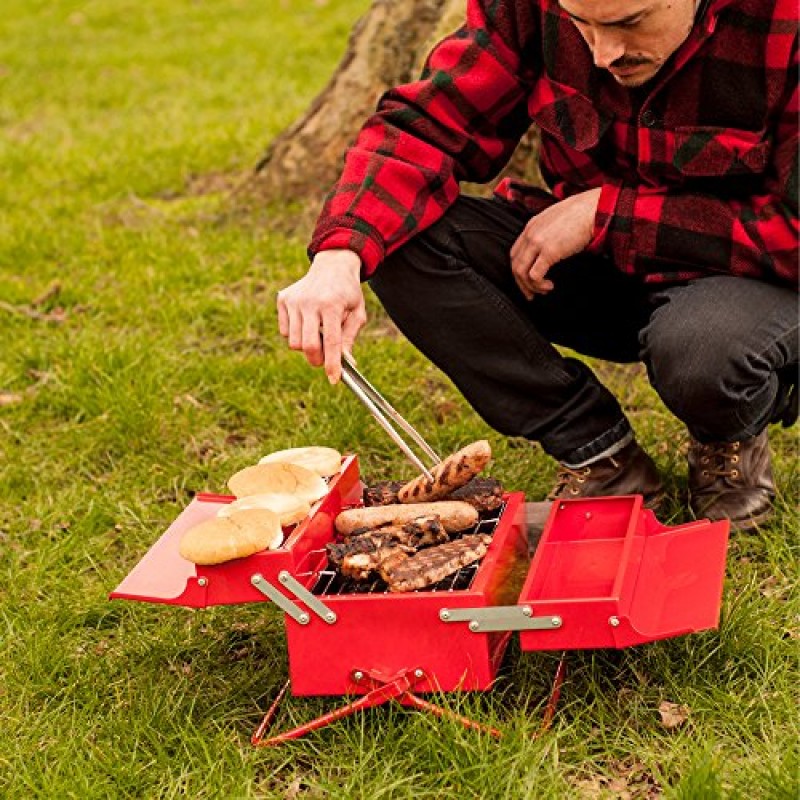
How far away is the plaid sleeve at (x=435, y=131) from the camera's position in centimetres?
281

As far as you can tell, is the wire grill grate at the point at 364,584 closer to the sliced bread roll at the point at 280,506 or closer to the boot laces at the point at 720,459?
the sliced bread roll at the point at 280,506

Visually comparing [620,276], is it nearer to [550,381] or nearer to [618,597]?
[550,381]

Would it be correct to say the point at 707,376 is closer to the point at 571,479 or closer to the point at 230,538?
the point at 571,479

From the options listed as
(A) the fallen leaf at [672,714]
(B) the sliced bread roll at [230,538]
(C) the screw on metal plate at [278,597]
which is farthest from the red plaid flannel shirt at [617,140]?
(A) the fallen leaf at [672,714]

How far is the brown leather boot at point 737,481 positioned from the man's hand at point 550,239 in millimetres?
540

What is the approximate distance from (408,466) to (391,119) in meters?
0.98

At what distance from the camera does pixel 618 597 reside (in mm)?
2201

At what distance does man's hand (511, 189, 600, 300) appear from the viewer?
2.82 metres

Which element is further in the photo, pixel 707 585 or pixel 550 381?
pixel 550 381

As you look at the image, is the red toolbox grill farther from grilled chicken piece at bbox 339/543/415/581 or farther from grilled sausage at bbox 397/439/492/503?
grilled sausage at bbox 397/439/492/503

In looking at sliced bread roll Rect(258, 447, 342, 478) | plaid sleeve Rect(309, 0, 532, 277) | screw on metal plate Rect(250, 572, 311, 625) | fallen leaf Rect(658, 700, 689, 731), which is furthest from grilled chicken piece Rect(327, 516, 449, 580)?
plaid sleeve Rect(309, 0, 532, 277)

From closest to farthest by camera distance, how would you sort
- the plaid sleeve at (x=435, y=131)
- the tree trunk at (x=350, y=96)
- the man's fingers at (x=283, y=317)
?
the man's fingers at (x=283, y=317), the plaid sleeve at (x=435, y=131), the tree trunk at (x=350, y=96)

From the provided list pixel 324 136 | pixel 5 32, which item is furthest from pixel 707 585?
pixel 5 32

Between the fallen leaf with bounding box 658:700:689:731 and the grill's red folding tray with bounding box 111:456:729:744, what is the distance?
0.18 meters
